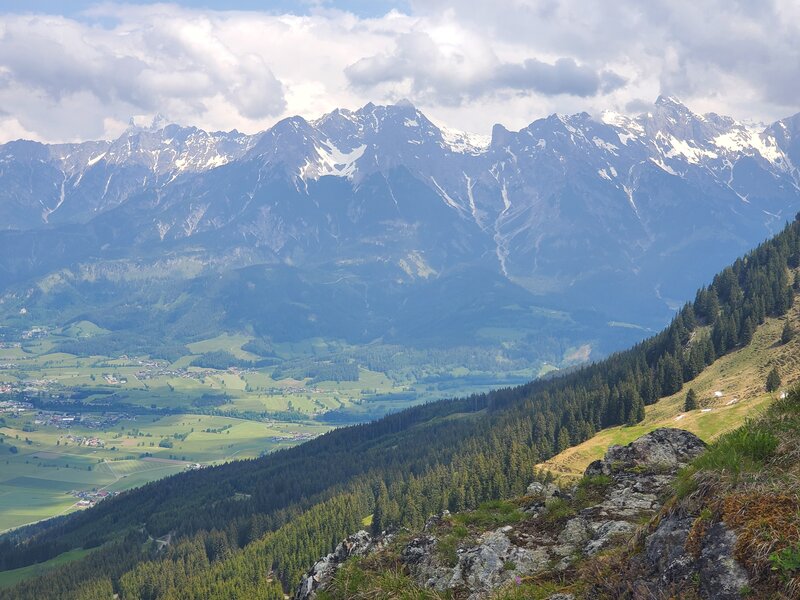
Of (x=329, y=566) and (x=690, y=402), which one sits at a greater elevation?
(x=329, y=566)

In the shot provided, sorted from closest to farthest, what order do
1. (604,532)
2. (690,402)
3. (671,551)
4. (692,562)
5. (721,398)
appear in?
(692,562)
(671,551)
(604,532)
(721,398)
(690,402)

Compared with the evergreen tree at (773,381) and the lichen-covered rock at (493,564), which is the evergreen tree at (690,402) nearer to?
the evergreen tree at (773,381)

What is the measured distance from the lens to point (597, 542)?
21.3 m

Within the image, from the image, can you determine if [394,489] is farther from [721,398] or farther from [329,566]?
[329,566]

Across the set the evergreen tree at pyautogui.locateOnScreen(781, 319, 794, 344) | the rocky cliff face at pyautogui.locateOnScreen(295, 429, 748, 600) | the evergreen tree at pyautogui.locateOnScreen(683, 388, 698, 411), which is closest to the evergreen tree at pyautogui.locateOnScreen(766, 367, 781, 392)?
the evergreen tree at pyautogui.locateOnScreen(683, 388, 698, 411)

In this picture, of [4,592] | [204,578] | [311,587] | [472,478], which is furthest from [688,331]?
[4,592]

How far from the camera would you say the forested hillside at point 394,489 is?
11588 cm

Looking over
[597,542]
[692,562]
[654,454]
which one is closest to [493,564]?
[597,542]

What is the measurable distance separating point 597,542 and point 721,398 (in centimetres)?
10619

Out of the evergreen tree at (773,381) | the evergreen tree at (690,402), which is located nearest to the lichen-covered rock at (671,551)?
the evergreen tree at (773,381)

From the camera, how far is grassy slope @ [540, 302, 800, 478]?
102000 mm

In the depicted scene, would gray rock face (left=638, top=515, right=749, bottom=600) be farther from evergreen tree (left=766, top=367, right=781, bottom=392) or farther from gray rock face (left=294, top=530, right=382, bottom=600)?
evergreen tree (left=766, top=367, right=781, bottom=392)

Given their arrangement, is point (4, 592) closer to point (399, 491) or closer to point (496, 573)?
point (399, 491)

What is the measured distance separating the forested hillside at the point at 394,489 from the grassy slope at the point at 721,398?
11.2ft
